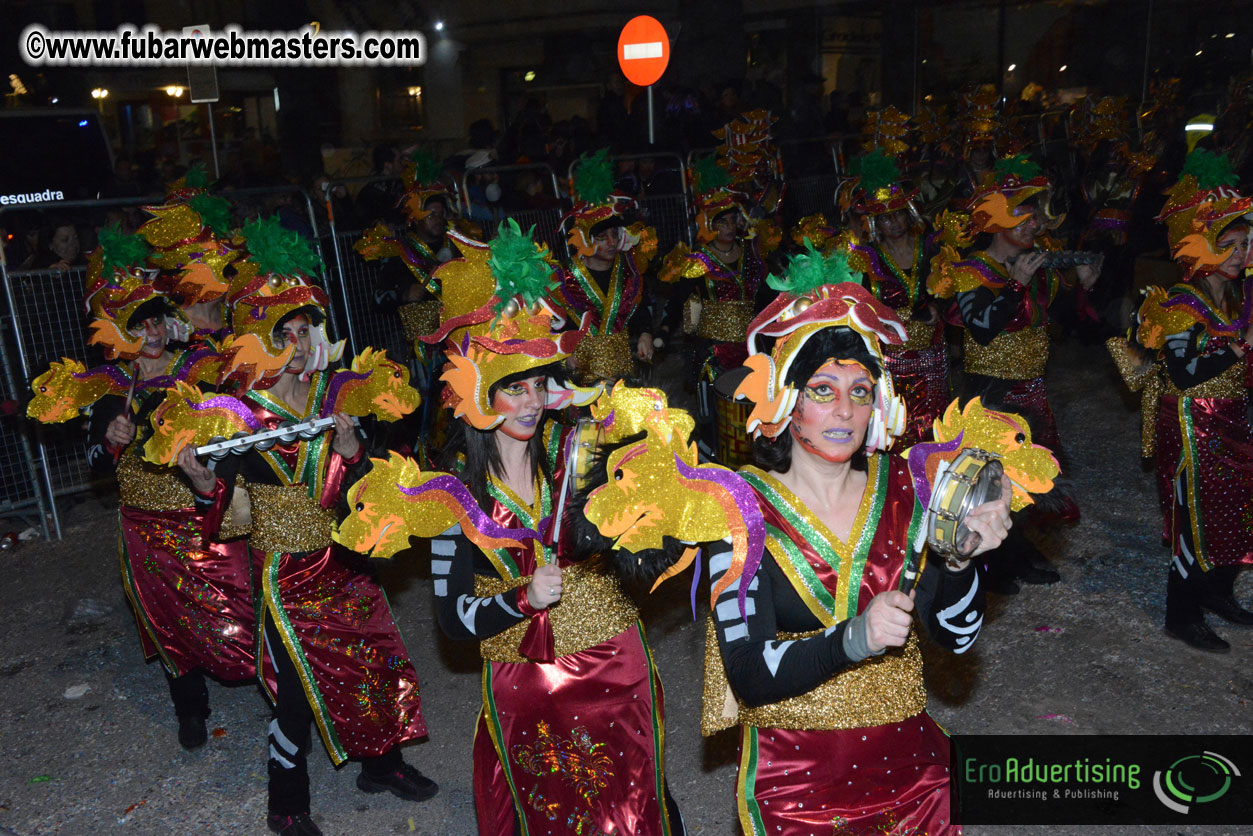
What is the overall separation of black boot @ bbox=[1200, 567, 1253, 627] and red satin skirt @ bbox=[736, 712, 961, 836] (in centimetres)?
333

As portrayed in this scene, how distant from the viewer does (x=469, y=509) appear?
2.97 metres

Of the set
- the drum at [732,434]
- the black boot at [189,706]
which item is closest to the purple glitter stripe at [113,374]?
the black boot at [189,706]

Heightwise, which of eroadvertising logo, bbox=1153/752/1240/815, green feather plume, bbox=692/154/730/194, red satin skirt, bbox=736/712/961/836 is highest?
green feather plume, bbox=692/154/730/194

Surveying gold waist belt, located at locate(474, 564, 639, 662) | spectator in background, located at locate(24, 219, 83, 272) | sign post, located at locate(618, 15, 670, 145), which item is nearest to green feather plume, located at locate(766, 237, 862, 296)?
gold waist belt, located at locate(474, 564, 639, 662)

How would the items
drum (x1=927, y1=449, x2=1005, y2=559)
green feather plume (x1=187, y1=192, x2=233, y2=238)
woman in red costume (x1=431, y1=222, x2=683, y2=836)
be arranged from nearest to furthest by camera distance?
drum (x1=927, y1=449, x2=1005, y2=559) < woman in red costume (x1=431, y1=222, x2=683, y2=836) < green feather plume (x1=187, y1=192, x2=233, y2=238)

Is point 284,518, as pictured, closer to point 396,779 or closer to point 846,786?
point 396,779

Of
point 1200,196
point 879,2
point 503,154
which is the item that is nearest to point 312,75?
point 503,154

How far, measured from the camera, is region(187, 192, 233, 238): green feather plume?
5.51 meters

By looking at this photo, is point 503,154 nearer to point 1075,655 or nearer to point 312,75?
point 312,75

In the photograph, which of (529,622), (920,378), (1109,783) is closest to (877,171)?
(920,378)

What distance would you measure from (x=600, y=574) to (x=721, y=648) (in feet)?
2.29

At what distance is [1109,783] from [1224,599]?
Answer: 170cm

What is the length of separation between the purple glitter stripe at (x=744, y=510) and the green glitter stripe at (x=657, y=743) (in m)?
0.80

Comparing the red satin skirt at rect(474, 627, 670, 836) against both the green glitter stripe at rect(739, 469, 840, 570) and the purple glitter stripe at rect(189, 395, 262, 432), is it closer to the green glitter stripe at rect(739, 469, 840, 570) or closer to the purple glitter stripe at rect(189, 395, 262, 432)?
the green glitter stripe at rect(739, 469, 840, 570)
